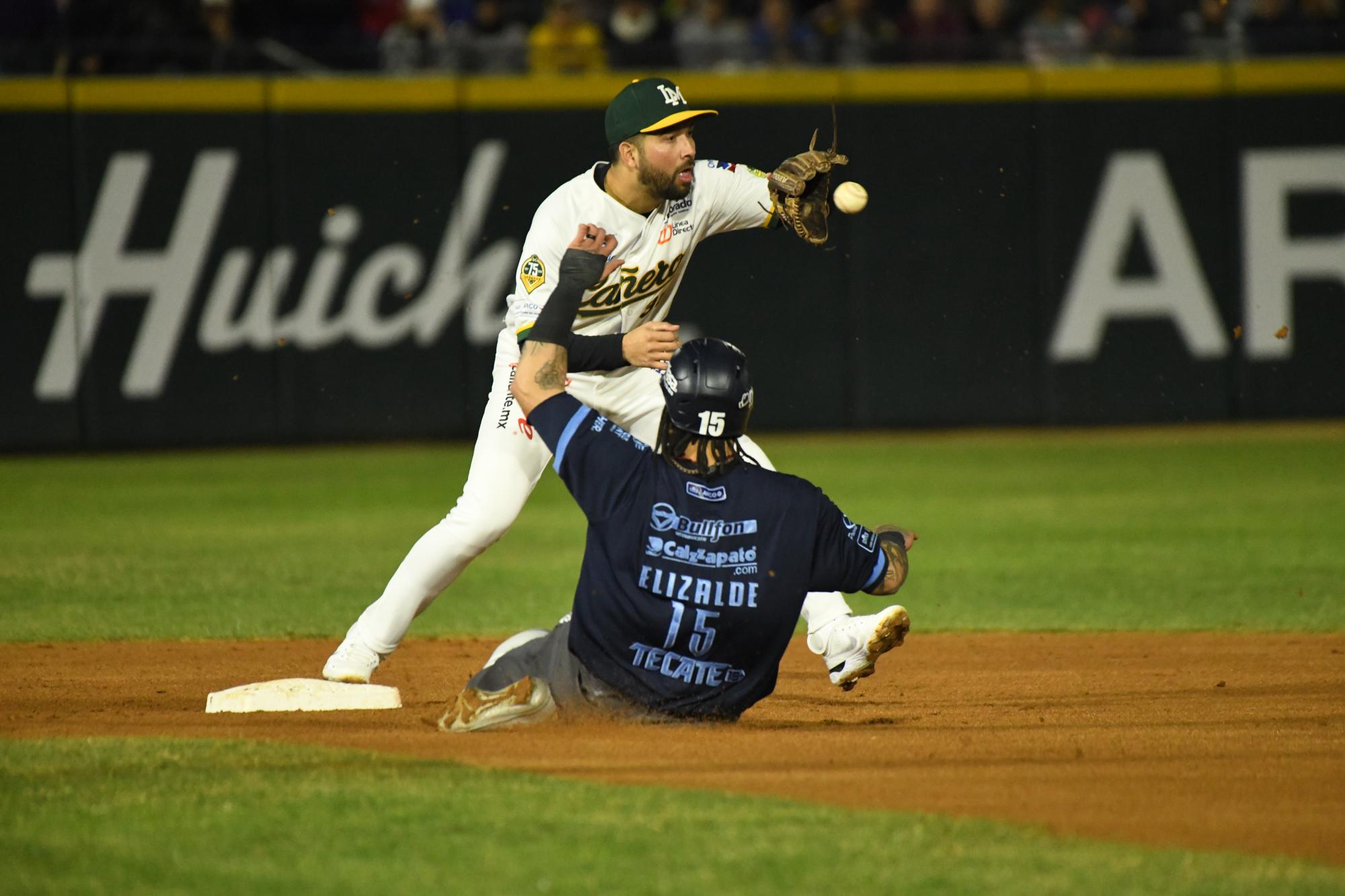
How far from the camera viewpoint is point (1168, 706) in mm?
5766

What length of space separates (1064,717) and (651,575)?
1656 millimetres

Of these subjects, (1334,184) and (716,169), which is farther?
(1334,184)

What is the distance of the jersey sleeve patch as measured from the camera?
554cm

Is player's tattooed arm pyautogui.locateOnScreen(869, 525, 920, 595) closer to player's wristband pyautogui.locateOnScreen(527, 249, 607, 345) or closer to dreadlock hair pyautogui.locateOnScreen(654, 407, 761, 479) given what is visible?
dreadlock hair pyautogui.locateOnScreen(654, 407, 761, 479)

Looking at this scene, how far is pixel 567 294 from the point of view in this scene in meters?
4.87

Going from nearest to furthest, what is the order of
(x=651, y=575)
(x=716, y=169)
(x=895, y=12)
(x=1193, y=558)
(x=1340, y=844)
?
(x=1340, y=844)
(x=651, y=575)
(x=716, y=169)
(x=1193, y=558)
(x=895, y=12)

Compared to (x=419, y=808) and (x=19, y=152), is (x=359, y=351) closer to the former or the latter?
(x=19, y=152)

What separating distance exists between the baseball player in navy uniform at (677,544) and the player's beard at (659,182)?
0.83 m

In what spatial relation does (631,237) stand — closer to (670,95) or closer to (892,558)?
(670,95)

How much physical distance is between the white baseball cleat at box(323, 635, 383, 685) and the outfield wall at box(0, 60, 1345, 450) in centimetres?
971

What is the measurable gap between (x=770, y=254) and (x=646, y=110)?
10010mm

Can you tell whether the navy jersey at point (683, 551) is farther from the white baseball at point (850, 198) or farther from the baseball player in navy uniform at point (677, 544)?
the white baseball at point (850, 198)

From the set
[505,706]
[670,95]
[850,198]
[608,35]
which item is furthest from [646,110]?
[608,35]

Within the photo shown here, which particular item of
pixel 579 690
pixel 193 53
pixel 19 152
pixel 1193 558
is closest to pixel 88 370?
pixel 19 152
